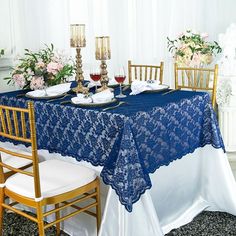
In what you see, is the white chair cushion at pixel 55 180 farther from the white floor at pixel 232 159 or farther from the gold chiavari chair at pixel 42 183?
the white floor at pixel 232 159

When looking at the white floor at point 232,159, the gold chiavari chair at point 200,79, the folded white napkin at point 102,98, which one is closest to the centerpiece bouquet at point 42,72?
the folded white napkin at point 102,98

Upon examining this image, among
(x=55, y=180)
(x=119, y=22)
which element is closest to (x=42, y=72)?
(x=55, y=180)

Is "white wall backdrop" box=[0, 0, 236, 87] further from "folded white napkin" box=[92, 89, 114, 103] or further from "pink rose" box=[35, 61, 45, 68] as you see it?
"folded white napkin" box=[92, 89, 114, 103]

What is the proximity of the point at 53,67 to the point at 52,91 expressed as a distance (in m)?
0.21

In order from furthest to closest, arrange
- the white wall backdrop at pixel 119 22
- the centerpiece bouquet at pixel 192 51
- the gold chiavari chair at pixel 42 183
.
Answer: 1. the centerpiece bouquet at pixel 192 51
2. the white wall backdrop at pixel 119 22
3. the gold chiavari chair at pixel 42 183

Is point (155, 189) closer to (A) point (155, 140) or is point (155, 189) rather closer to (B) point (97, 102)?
(A) point (155, 140)

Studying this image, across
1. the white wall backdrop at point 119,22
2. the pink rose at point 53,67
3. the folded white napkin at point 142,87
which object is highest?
the white wall backdrop at point 119,22

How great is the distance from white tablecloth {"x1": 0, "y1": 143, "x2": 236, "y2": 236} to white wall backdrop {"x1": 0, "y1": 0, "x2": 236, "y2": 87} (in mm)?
1175

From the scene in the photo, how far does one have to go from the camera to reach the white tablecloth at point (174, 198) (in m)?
2.37

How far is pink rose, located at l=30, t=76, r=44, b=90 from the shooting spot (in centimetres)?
307

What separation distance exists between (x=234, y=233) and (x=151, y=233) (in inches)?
24.3

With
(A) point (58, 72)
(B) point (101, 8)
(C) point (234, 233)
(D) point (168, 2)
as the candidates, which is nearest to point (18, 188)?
(A) point (58, 72)

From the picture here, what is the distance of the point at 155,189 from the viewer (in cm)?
265

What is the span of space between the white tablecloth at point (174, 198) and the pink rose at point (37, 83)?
1.40 feet
